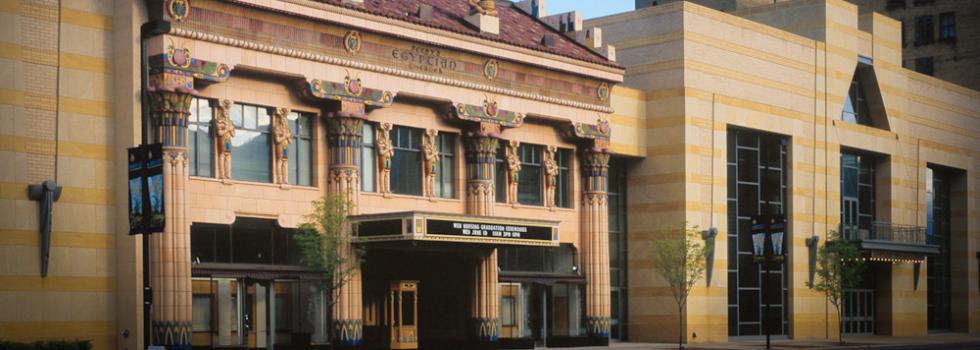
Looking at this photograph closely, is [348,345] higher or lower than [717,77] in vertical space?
lower

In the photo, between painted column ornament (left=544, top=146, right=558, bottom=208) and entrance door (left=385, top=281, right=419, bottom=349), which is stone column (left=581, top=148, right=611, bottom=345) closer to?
painted column ornament (left=544, top=146, right=558, bottom=208)

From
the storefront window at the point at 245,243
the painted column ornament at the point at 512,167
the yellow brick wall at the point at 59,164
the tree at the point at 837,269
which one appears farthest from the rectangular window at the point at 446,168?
the tree at the point at 837,269

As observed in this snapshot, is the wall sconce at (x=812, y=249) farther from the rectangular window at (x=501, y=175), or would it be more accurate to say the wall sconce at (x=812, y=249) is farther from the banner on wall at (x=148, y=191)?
the banner on wall at (x=148, y=191)

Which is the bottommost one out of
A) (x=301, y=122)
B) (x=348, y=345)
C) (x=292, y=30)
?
(x=348, y=345)

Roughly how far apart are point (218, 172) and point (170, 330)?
541 cm

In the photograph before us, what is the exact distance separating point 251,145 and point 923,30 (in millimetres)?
70632

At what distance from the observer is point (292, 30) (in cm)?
4512

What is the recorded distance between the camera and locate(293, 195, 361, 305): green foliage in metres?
43.9

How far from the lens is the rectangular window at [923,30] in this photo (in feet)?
335

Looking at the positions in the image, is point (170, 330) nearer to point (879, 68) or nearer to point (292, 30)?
point (292, 30)

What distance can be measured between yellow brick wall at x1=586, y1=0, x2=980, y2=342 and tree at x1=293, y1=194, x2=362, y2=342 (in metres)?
19.9

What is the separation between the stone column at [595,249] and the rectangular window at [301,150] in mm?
14655

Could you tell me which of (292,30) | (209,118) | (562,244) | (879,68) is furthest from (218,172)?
(879,68)

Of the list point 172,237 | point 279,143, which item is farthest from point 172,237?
point 279,143
